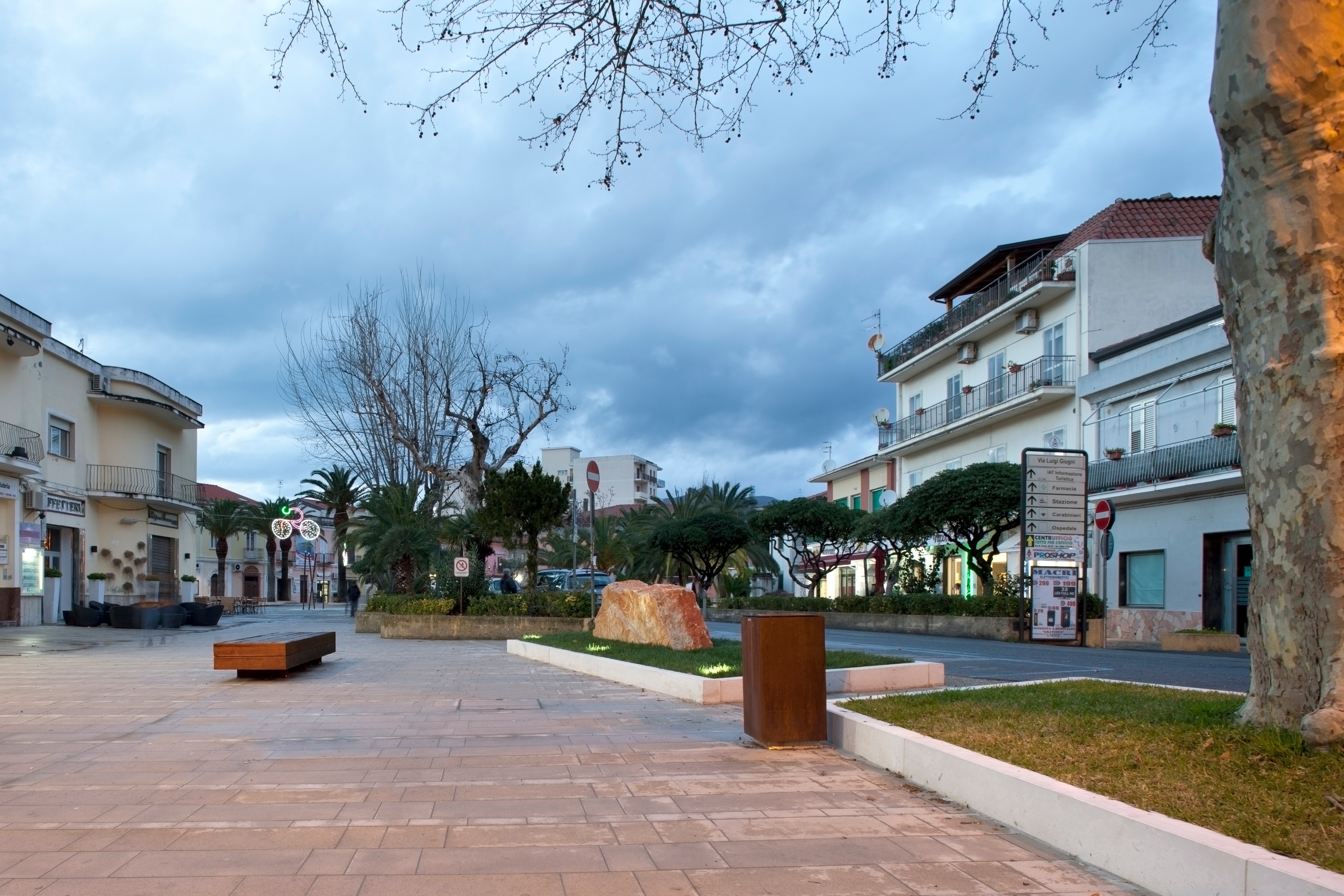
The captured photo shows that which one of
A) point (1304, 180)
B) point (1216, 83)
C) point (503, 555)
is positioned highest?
point (1216, 83)

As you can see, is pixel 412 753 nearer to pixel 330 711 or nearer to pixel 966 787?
pixel 330 711

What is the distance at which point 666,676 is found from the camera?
11.7 meters

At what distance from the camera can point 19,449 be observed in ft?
96.9

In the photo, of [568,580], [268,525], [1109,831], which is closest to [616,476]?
[268,525]

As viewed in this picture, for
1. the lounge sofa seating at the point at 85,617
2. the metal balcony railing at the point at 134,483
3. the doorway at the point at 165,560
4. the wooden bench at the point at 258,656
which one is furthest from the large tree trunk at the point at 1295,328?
the doorway at the point at 165,560

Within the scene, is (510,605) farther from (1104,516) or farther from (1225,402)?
(1225,402)

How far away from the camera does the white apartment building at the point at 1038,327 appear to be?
33.6m

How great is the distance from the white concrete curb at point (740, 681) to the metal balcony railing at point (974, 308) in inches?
1040

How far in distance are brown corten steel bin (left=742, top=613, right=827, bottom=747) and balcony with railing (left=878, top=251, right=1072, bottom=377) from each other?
98.5 feet

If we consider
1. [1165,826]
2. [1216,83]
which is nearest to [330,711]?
[1165,826]

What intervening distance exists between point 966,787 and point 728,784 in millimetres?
1451

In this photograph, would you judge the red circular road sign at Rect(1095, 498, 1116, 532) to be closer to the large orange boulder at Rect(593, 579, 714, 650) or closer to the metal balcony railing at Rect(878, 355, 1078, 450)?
the metal balcony railing at Rect(878, 355, 1078, 450)

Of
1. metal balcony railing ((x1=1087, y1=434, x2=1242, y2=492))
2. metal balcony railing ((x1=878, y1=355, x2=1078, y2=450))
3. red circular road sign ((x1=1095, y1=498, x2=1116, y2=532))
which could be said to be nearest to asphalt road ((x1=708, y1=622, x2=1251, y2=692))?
red circular road sign ((x1=1095, y1=498, x2=1116, y2=532))

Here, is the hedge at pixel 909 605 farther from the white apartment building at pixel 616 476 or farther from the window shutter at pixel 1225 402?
the white apartment building at pixel 616 476
